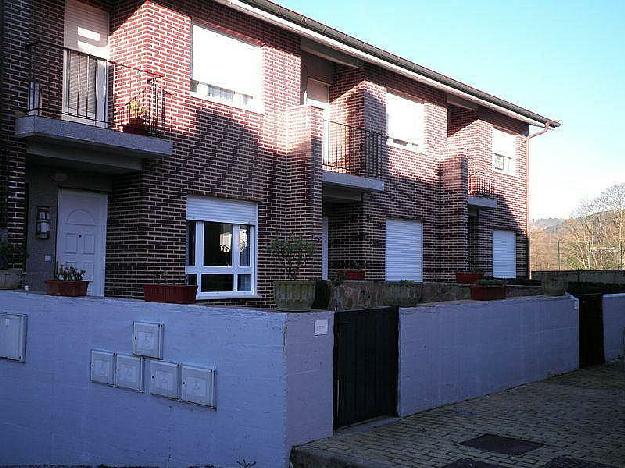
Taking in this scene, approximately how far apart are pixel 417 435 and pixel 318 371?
1.29 m

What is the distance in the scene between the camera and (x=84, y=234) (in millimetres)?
10852

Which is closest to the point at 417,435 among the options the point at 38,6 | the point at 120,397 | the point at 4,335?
the point at 120,397

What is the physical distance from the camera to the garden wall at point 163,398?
5562 mm

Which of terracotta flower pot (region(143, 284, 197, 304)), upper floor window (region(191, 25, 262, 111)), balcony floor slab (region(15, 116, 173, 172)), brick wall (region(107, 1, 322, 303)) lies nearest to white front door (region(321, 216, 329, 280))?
brick wall (region(107, 1, 322, 303))

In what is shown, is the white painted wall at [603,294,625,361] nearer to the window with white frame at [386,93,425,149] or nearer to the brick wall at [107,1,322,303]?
the brick wall at [107,1,322,303]

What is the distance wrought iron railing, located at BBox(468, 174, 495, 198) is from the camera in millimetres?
18516

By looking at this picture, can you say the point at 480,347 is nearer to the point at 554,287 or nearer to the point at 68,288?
the point at 554,287

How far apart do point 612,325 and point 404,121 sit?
7.52 m

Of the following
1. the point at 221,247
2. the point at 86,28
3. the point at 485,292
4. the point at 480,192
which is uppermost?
the point at 86,28

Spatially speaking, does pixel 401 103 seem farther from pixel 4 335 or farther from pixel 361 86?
pixel 4 335

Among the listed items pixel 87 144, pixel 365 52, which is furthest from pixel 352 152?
pixel 87 144

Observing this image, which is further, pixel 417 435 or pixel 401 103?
pixel 401 103

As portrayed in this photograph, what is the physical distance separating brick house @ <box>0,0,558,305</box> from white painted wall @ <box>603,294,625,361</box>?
5.26 metres

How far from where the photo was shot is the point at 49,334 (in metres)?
7.55
